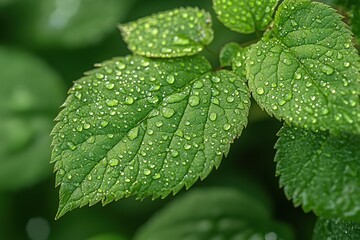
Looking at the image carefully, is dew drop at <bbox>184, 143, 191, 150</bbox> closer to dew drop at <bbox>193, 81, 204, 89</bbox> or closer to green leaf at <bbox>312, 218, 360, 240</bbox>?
dew drop at <bbox>193, 81, 204, 89</bbox>

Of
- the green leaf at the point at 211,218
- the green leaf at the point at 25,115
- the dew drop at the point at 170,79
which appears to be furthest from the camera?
the green leaf at the point at 25,115

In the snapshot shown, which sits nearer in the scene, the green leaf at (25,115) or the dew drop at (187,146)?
the dew drop at (187,146)

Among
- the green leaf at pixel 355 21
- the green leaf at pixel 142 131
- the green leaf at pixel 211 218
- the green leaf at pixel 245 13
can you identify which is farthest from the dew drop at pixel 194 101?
the green leaf at pixel 211 218

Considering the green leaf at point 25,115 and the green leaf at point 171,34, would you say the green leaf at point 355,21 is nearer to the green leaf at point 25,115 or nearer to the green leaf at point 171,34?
the green leaf at point 171,34

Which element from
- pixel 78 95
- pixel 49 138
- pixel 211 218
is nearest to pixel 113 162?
pixel 78 95

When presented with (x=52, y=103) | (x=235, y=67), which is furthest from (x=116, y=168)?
(x=52, y=103)

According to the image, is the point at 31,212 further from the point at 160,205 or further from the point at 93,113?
the point at 93,113
